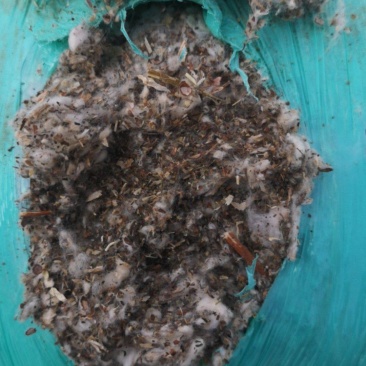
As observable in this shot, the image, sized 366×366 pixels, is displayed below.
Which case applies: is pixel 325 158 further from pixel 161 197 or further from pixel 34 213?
pixel 34 213

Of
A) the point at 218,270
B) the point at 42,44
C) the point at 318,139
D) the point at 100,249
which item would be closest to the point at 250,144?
the point at 318,139

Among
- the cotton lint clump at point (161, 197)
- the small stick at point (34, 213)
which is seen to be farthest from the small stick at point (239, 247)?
the small stick at point (34, 213)

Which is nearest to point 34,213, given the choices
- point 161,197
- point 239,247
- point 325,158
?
point 161,197

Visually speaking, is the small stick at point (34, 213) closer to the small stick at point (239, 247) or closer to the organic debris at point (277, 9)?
the small stick at point (239, 247)

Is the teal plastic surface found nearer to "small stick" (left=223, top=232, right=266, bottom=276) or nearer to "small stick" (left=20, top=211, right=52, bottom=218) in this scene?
"small stick" (left=223, top=232, right=266, bottom=276)

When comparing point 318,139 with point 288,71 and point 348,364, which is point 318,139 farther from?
point 348,364

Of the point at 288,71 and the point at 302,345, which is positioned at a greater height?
the point at 288,71

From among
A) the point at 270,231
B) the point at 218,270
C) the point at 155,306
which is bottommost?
the point at 155,306
